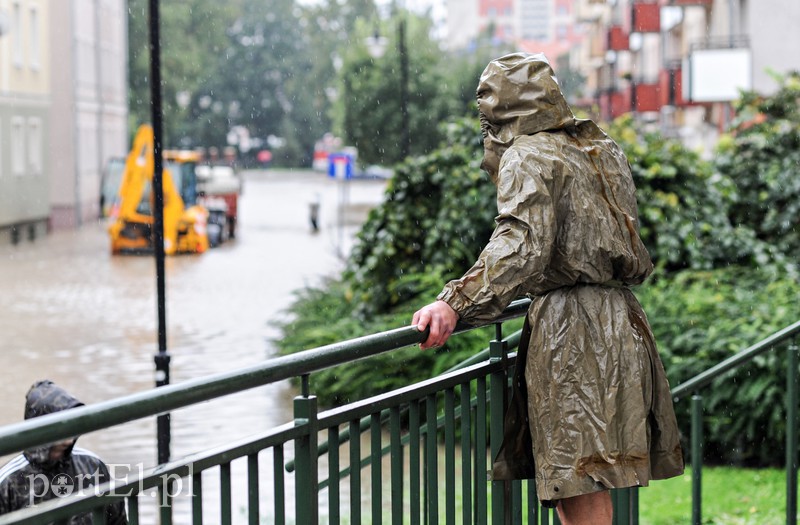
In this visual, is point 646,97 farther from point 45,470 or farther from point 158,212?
point 45,470

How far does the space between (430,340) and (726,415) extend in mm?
5701

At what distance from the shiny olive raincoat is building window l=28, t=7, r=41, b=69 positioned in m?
39.5

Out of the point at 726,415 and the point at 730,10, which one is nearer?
the point at 726,415

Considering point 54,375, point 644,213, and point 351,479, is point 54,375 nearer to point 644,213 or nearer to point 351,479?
point 644,213

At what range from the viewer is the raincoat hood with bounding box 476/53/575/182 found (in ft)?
11.0

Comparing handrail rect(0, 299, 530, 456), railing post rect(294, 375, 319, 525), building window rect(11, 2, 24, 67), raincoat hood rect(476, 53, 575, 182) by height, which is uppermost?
building window rect(11, 2, 24, 67)

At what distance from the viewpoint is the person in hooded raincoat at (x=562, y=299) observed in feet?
10.3

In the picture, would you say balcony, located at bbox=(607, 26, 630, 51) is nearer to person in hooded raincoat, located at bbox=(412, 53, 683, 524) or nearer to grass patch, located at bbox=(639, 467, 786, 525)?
grass patch, located at bbox=(639, 467, 786, 525)

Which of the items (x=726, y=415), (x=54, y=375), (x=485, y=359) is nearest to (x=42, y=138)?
(x=54, y=375)

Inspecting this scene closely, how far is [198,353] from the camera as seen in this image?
14.8 meters

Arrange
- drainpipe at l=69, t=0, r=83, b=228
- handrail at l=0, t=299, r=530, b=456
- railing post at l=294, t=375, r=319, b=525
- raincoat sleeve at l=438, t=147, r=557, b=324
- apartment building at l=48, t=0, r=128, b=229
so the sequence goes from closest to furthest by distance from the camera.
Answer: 1. handrail at l=0, t=299, r=530, b=456
2. railing post at l=294, t=375, r=319, b=525
3. raincoat sleeve at l=438, t=147, r=557, b=324
4. apartment building at l=48, t=0, r=128, b=229
5. drainpipe at l=69, t=0, r=83, b=228

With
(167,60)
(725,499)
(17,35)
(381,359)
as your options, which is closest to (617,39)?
(17,35)

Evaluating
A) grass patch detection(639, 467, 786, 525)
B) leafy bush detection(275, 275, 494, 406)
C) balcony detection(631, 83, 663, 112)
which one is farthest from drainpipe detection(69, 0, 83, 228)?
grass patch detection(639, 467, 786, 525)

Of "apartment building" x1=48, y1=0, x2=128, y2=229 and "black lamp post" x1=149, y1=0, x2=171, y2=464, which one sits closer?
"black lamp post" x1=149, y1=0, x2=171, y2=464
